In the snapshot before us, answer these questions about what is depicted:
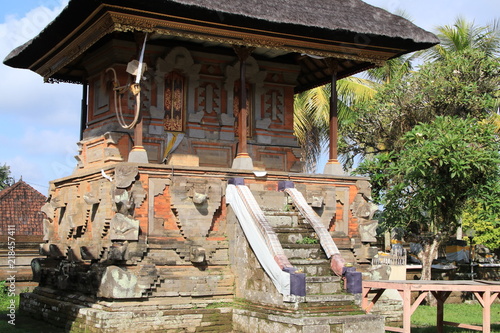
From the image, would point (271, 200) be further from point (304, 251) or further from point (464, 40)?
point (464, 40)

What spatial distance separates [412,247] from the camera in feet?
95.6

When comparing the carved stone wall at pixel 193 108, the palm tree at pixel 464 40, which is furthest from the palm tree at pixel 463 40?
the carved stone wall at pixel 193 108

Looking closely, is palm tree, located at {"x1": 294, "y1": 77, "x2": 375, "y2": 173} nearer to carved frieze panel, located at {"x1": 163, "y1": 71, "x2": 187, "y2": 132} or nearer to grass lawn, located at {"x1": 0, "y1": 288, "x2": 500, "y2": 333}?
grass lawn, located at {"x1": 0, "y1": 288, "x2": 500, "y2": 333}

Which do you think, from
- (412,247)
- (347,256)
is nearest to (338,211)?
(347,256)

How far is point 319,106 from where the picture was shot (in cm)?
3331

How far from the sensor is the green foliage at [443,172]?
19.1 metres

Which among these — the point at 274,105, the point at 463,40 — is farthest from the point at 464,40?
the point at 274,105

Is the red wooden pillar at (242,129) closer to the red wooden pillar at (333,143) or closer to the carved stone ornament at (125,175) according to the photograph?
the red wooden pillar at (333,143)

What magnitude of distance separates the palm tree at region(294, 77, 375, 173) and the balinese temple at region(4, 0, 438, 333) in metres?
12.7

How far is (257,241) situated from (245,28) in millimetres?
4690

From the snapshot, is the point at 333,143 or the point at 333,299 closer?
the point at 333,299

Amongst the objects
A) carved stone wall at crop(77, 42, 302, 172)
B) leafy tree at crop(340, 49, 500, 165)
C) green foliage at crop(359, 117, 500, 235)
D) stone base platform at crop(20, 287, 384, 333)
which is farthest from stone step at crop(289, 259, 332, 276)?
leafy tree at crop(340, 49, 500, 165)

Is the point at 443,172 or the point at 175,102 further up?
the point at 175,102

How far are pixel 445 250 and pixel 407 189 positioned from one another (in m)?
9.05
